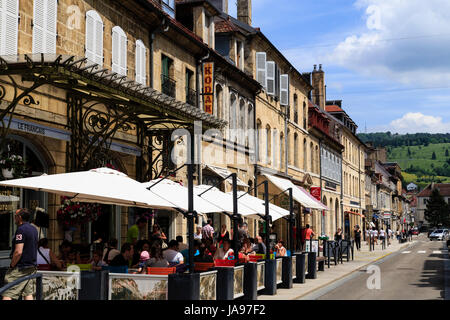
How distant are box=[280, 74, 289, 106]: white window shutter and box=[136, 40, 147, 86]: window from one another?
55.8 feet

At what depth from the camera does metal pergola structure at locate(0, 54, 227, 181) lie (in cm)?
1144

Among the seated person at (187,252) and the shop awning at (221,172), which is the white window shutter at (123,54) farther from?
the shop awning at (221,172)

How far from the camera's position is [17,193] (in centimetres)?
1323

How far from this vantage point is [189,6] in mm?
24078

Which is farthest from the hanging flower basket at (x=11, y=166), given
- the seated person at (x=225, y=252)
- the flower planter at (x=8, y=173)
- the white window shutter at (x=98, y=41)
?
the seated person at (x=225, y=252)

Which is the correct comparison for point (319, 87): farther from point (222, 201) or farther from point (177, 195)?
point (177, 195)

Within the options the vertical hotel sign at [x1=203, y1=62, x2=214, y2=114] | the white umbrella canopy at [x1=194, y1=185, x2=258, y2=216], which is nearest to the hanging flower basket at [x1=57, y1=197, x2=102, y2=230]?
the white umbrella canopy at [x1=194, y1=185, x2=258, y2=216]

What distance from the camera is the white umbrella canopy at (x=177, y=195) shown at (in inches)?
457

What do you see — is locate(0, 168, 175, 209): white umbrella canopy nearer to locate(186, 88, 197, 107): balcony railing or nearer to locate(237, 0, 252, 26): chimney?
locate(186, 88, 197, 107): balcony railing

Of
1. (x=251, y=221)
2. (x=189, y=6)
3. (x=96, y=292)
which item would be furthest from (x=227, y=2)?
(x=96, y=292)

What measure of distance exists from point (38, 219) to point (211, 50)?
39.9ft

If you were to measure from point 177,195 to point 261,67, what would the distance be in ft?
65.2

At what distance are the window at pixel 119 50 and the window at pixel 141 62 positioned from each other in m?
0.75

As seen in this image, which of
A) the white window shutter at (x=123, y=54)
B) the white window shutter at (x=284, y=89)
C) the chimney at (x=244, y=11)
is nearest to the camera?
the white window shutter at (x=123, y=54)
